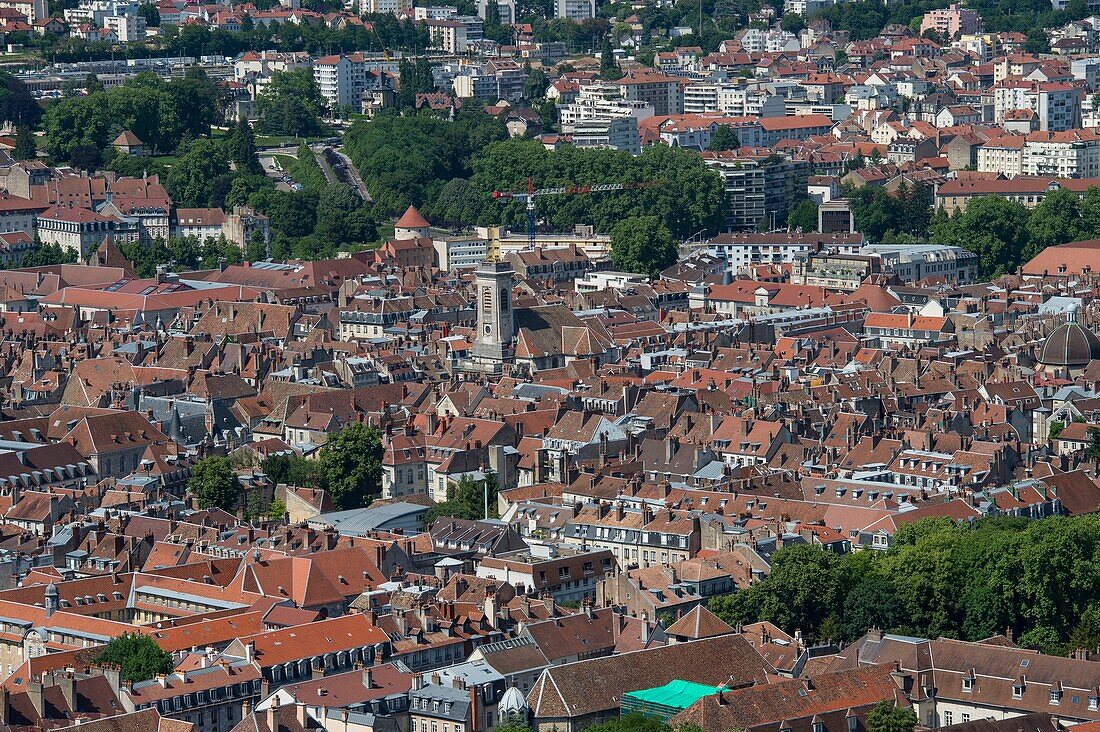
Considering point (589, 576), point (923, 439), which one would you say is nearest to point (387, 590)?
point (589, 576)

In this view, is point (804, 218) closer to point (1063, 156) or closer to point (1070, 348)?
point (1063, 156)

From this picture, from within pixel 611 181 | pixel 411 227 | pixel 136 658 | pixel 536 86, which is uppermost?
pixel 136 658

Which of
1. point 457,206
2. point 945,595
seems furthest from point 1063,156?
point 945,595

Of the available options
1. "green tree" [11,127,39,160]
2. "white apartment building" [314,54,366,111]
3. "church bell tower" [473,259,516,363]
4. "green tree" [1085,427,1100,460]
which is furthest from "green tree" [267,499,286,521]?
"white apartment building" [314,54,366,111]

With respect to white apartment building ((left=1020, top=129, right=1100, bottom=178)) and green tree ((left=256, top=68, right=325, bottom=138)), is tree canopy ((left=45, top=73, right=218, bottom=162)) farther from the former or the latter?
white apartment building ((left=1020, top=129, right=1100, bottom=178))

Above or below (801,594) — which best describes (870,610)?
below

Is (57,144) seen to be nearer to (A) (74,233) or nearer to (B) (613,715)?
(A) (74,233)
